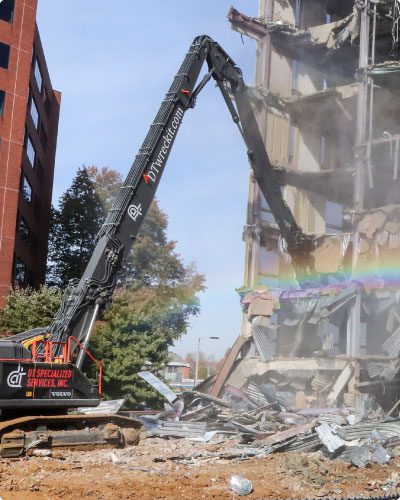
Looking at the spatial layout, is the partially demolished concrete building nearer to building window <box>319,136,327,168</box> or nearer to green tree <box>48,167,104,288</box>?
building window <box>319,136,327,168</box>

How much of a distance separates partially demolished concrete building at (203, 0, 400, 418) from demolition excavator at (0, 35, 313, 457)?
804 cm

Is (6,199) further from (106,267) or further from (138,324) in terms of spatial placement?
(106,267)

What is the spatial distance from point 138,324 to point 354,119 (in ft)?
41.3

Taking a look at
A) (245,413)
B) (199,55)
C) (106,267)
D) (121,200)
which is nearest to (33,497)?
(106,267)

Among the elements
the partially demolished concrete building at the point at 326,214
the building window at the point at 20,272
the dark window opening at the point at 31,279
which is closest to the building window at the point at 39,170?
the dark window opening at the point at 31,279

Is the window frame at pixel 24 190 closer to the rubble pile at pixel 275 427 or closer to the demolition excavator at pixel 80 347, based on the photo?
the rubble pile at pixel 275 427

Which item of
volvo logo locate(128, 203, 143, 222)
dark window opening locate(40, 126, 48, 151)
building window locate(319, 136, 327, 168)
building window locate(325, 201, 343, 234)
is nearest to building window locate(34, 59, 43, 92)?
dark window opening locate(40, 126, 48, 151)

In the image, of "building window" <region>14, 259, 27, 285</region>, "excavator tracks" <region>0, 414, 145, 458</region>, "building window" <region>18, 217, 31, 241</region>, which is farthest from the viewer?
"building window" <region>18, 217, 31, 241</region>

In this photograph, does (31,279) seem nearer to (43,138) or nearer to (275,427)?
(43,138)

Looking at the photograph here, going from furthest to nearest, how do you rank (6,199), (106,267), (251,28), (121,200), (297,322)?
1. (6,199)
2. (251,28)
3. (297,322)
4. (121,200)
5. (106,267)

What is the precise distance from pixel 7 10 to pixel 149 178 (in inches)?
991

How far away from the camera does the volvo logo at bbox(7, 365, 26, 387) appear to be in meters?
12.1

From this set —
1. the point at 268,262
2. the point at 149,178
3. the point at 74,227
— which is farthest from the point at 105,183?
the point at 149,178

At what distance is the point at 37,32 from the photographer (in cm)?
4250
